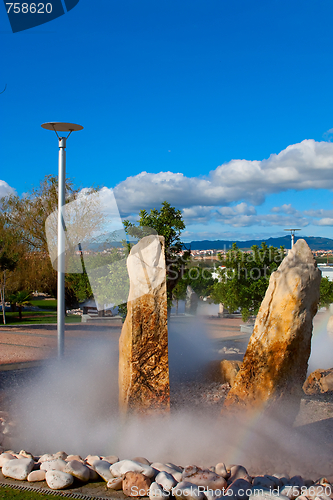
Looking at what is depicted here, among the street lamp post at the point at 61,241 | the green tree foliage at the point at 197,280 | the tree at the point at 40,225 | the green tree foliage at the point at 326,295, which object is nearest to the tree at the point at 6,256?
the tree at the point at 40,225

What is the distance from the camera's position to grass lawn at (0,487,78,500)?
3996 millimetres

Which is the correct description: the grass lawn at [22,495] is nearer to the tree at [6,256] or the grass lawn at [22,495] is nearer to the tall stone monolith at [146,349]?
the tall stone monolith at [146,349]

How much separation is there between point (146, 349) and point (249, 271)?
8696 millimetres

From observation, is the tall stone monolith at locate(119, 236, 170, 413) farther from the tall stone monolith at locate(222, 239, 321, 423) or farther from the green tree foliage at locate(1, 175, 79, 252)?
the green tree foliage at locate(1, 175, 79, 252)

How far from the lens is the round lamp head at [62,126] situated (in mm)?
8711

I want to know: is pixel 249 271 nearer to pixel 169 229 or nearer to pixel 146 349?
pixel 169 229

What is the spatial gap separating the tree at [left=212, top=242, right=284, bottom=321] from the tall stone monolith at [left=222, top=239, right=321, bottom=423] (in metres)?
8.04

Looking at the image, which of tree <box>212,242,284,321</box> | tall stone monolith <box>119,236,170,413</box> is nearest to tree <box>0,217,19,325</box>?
tree <box>212,242,284,321</box>

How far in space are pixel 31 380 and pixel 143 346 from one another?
334 centimetres

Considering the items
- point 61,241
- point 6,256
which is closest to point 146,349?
point 61,241

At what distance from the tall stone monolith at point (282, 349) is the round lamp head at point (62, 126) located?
564 cm

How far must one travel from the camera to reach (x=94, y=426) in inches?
228

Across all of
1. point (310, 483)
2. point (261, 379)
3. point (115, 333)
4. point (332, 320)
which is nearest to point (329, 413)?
point (261, 379)

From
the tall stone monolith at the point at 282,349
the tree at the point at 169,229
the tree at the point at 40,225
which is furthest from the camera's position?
the tree at the point at 40,225
